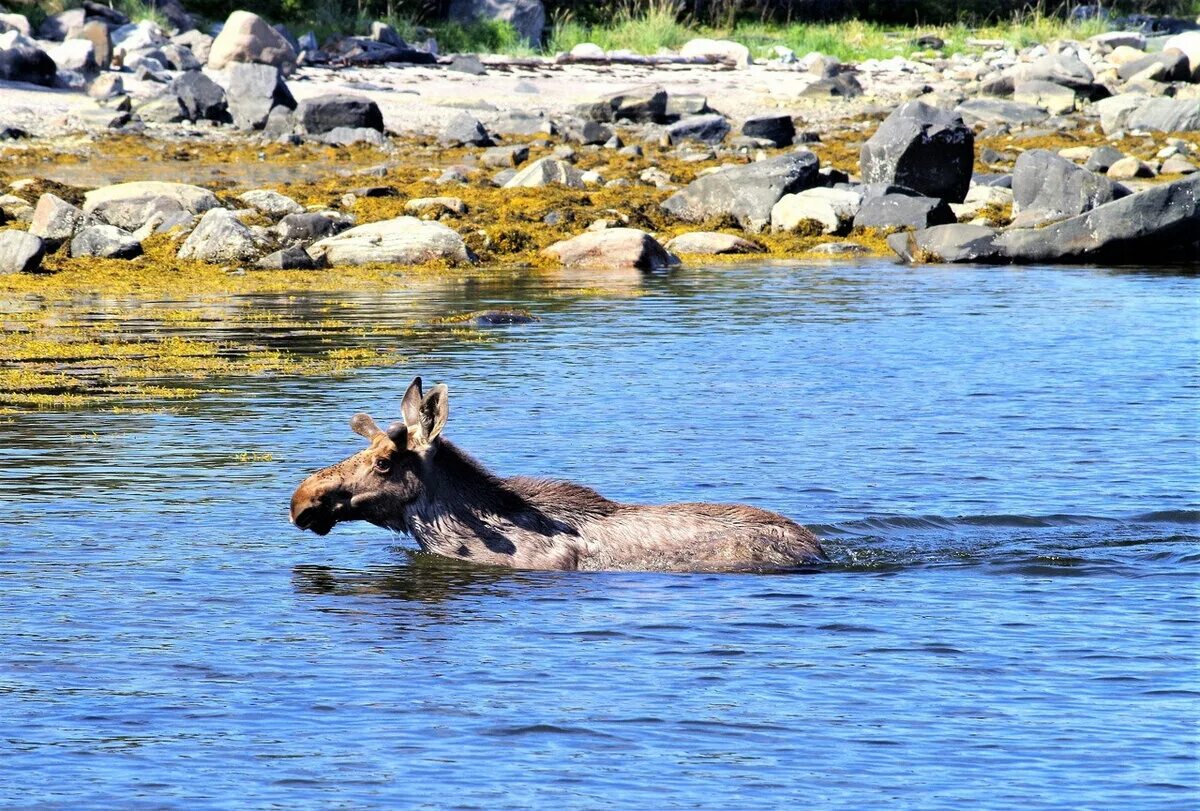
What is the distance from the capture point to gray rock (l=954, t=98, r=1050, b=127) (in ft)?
141

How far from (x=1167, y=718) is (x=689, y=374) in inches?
399

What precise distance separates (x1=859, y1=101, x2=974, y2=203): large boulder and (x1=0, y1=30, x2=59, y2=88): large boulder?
18.5 meters

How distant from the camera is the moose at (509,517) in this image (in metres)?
10.1

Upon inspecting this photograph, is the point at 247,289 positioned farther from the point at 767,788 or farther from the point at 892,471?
the point at 767,788

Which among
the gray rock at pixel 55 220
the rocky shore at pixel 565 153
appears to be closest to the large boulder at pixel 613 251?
the rocky shore at pixel 565 153

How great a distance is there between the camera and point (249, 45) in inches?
→ 1690

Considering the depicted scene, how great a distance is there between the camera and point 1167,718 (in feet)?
24.4

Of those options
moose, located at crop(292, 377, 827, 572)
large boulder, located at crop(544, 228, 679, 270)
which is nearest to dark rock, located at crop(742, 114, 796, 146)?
large boulder, located at crop(544, 228, 679, 270)

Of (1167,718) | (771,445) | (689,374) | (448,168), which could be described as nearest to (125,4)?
(448,168)

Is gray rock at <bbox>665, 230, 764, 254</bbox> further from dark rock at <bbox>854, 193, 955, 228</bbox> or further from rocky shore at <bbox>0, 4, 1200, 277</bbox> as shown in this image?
dark rock at <bbox>854, 193, 955, 228</bbox>

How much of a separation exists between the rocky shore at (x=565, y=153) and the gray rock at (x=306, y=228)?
45mm

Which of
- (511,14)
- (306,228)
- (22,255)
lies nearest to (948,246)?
(306,228)

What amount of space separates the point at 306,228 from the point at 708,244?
6.37m

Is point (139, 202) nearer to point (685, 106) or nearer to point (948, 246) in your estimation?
point (948, 246)
